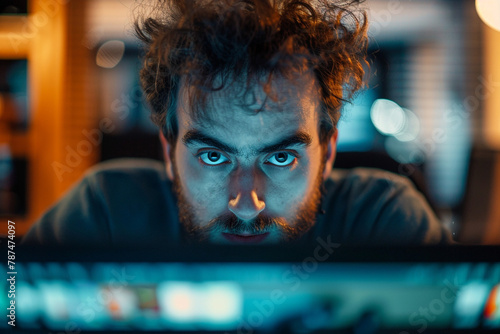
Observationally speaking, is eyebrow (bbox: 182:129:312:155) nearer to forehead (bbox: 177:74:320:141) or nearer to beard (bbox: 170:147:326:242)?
forehead (bbox: 177:74:320:141)

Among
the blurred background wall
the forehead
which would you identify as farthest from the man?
the blurred background wall

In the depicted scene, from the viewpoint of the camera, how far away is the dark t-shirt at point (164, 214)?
103 centimetres

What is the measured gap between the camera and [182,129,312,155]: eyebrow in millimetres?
807

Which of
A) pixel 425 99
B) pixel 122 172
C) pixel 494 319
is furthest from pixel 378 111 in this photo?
pixel 494 319

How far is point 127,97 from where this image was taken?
3.20 meters

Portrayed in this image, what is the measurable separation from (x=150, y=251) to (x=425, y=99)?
3378mm

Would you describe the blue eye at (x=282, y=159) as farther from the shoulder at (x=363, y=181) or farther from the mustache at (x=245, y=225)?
the shoulder at (x=363, y=181)

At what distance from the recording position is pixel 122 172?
1222mm

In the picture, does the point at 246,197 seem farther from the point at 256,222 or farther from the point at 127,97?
the point at 127,97

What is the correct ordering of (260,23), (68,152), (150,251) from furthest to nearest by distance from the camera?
(68,152) → (260,23) → (150,251)

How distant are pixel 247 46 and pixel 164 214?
56cm

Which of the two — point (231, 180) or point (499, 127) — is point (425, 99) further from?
point (231, 180)

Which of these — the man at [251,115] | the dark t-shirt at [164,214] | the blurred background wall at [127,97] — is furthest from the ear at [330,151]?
the blurred background wall at [127,97]

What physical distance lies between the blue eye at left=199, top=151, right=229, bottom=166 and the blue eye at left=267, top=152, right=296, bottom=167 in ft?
0.35
